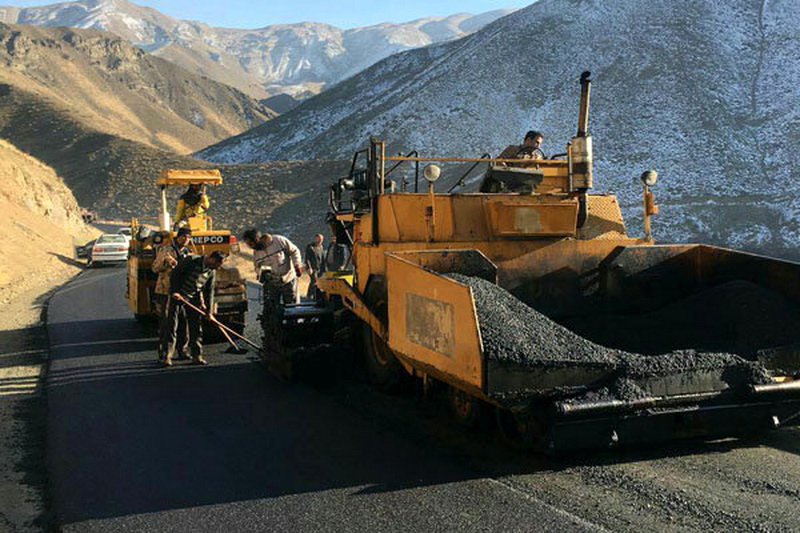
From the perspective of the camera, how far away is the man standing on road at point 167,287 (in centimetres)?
977

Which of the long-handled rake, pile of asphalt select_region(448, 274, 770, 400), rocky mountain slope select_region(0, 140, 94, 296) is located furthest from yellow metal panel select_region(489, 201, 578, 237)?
rocky mountain slope select_region(0, 140, 94, 296)

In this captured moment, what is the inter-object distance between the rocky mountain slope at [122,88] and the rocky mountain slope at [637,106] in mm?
39189

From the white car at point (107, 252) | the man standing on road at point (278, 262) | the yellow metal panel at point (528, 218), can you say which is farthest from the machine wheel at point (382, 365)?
the white car at point (107, 252)

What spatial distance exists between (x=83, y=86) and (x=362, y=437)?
122097 millimetres

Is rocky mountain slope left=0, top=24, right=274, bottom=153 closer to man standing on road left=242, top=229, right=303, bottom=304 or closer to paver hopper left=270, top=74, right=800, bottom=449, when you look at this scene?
man standing on road left=242, top=229, right=303, bottom=304

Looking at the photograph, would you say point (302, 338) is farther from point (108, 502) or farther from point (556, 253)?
point (108, 502)

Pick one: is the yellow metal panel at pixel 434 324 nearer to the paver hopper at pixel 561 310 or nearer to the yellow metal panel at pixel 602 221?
the paver hopper at pixel 561 310

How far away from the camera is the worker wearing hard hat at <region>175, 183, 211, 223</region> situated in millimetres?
13352

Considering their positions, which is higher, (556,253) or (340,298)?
(556,253)

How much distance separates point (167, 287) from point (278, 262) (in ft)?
4.75

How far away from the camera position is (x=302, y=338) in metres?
8.70

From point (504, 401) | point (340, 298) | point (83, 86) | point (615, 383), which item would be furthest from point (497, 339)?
point (83, 86)

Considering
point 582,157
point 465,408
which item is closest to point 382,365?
point 465,408

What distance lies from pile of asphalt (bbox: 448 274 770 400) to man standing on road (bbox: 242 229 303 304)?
16.2 feet
